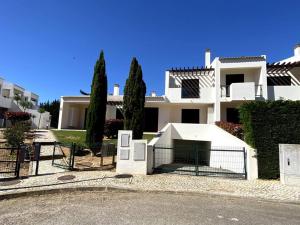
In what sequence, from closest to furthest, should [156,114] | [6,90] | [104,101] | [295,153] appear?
[295,153]
[104,101]
[156,114]
[6,90]

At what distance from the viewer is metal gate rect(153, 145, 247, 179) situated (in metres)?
9.86

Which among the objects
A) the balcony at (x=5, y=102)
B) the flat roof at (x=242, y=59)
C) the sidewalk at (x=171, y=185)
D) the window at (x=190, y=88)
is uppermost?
the flat roof at (x=242, y=59)

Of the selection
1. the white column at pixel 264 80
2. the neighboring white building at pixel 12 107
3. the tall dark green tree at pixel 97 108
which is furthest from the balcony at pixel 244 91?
the neighboring white building at pixel 12 107

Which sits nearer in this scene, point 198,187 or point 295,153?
point 198,187

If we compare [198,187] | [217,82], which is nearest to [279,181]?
[198,187]

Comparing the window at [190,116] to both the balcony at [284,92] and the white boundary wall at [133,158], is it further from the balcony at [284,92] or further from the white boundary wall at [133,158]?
the white boundary wall at [133,158]

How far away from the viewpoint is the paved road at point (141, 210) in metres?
4.91

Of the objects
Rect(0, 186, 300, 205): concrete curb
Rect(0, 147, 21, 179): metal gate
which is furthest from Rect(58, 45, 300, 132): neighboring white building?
Rect(0, 186, 300, 205): concrete curb

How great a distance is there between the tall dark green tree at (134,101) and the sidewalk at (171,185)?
364 cm

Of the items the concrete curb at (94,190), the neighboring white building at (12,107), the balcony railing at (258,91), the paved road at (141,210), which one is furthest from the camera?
the neighboring white building at (12,107)

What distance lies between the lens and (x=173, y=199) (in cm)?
656

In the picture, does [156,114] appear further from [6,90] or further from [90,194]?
A: [6,90]

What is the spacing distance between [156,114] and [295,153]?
1627 cm

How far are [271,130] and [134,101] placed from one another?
7639mm
